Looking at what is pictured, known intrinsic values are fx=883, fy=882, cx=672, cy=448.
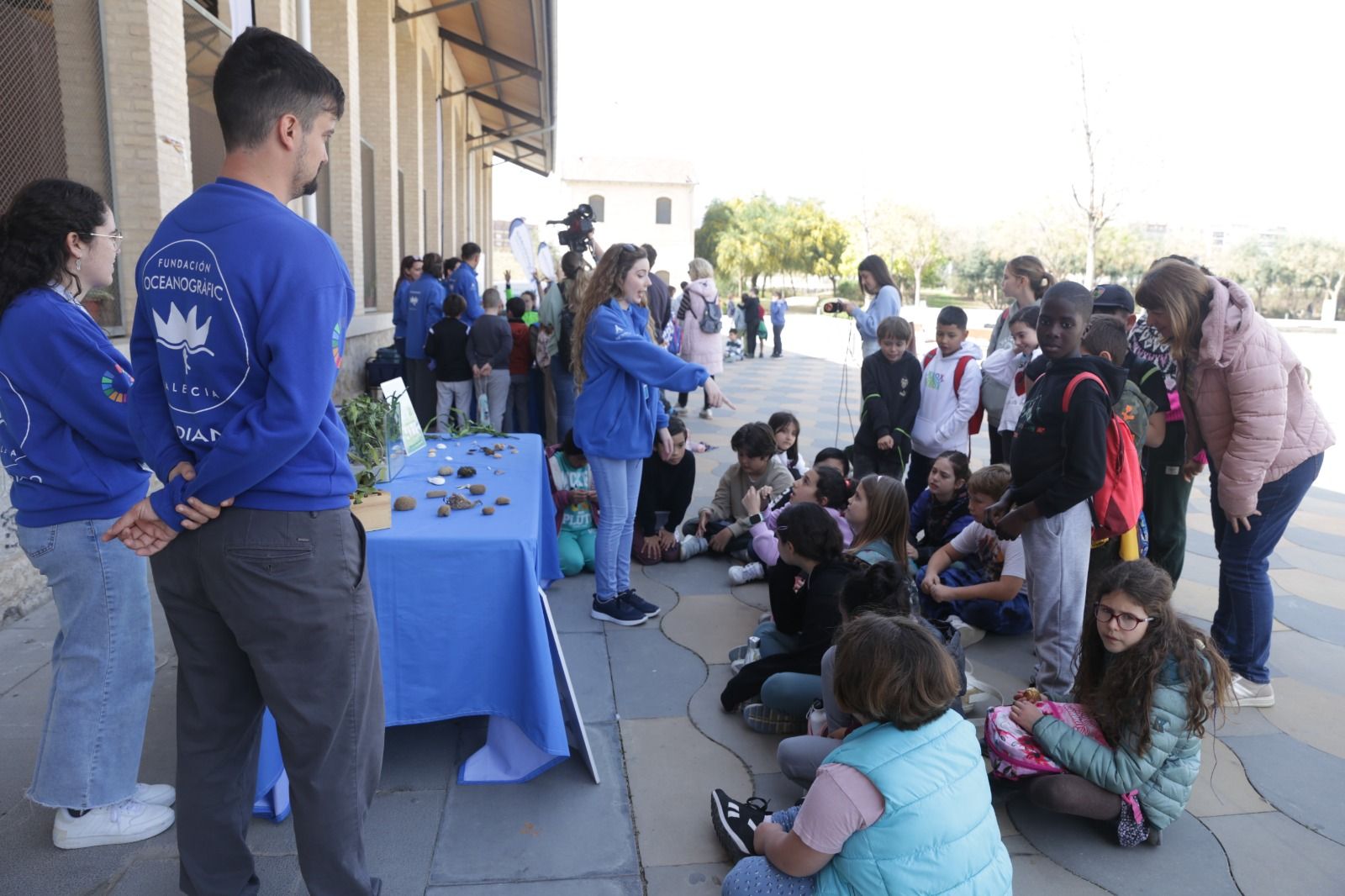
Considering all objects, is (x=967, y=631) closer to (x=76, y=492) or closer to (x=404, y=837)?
(x=404, y=837)

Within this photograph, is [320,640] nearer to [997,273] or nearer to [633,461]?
[633,461]

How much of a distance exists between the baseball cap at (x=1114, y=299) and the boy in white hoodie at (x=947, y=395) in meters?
0.73

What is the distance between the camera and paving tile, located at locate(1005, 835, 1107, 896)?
8.03 feet

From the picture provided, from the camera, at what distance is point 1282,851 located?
2.66 metres

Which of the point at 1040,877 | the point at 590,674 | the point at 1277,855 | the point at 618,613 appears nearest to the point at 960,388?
the point at 618,613

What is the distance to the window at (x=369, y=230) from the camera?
11.4 meters

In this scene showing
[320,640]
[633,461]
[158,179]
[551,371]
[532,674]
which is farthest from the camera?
[551,371]

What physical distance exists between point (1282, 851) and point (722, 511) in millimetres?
3307

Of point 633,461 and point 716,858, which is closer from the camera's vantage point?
point 716,858

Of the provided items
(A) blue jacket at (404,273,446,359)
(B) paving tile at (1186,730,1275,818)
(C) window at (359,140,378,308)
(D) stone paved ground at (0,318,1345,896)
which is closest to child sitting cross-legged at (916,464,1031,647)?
(D) stone paved ground at (0,318,1345,896)

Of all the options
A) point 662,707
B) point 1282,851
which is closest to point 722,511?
point 662,707

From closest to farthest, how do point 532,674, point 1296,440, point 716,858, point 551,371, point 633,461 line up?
point 716,858 < point 532,674 < point 1296,440 < point 633,461 < point 551,371

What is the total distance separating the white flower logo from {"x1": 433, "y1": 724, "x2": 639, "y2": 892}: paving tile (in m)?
1.52

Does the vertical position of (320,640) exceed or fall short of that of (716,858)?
it exceeds it
